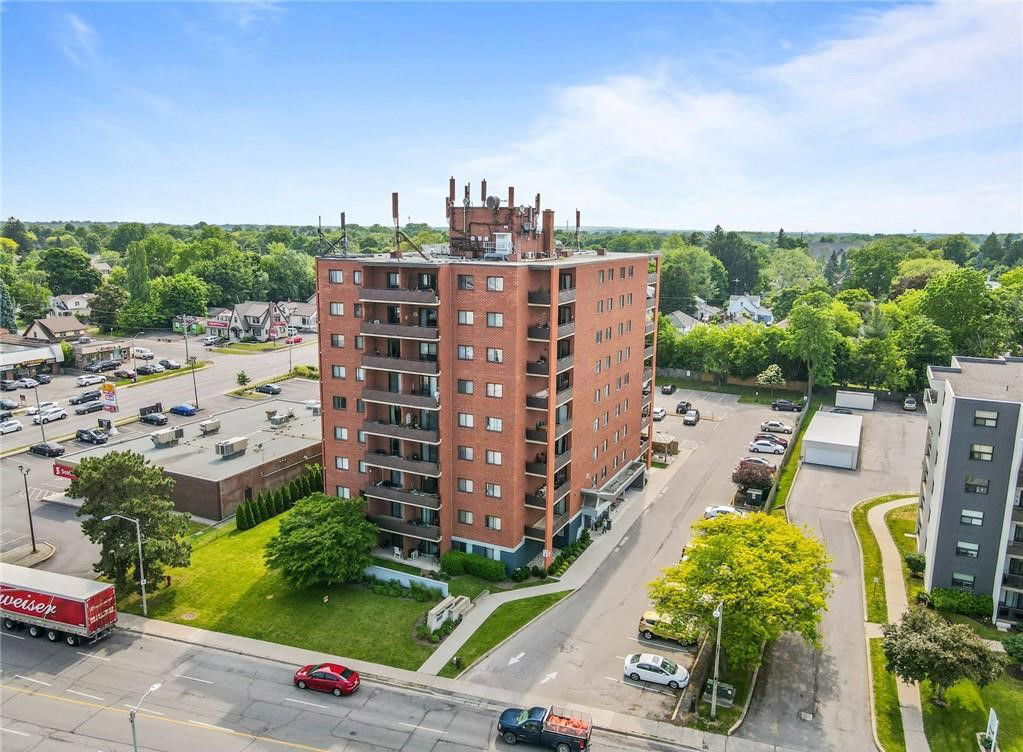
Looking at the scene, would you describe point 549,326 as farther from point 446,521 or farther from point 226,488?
point 226,488

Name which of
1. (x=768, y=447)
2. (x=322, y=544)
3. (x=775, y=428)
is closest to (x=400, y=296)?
(x=322, y=544)

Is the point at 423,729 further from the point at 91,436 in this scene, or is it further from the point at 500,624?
the point at 91,436

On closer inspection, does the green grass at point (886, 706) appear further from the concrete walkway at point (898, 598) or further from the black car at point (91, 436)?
the black car at point (91, 436)

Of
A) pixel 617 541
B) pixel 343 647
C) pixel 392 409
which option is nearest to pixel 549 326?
pixel 392 409

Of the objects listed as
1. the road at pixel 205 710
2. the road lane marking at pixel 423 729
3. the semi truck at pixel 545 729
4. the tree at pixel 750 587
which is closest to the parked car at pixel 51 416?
the road at pixel 205 710

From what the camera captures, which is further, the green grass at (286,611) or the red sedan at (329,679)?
the green grass at (286,611)
